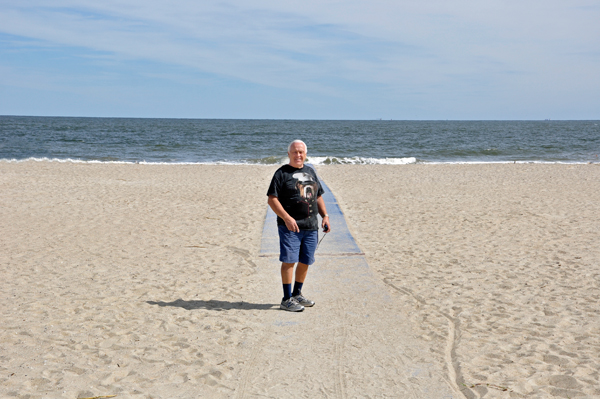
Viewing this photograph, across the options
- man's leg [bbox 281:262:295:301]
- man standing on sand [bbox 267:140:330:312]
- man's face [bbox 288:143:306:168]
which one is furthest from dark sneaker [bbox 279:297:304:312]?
man's face [bbox 288:143:306:168]

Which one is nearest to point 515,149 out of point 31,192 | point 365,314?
point 31,192

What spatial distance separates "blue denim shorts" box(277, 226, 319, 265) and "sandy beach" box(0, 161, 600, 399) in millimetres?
608

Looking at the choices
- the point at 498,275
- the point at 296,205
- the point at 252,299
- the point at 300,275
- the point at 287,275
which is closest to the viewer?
the point at 296,205

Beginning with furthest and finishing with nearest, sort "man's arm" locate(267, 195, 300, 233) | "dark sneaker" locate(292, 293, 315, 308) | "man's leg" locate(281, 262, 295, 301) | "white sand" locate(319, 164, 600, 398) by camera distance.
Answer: "dark sneaker" locate(292, 293, 315, 308) → "man's leg" locate(281, 262, 295, 301) → "man's arm" locate(267, 195, 300, 233) → "white sand" locate(319, 164, 600, 398)

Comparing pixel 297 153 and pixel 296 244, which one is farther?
pixel 296 244

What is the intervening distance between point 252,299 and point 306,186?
1.60 metres

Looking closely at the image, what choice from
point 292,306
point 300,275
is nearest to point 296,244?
point 300,275

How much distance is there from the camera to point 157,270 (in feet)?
21.9

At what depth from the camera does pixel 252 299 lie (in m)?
5.53

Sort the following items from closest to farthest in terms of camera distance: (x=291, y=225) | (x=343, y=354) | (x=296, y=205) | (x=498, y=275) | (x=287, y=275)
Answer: (x=343, y=354)
(x=291, y=225)
(x=296, y=205)
(x=287, y=275)
(x=498, y=275)

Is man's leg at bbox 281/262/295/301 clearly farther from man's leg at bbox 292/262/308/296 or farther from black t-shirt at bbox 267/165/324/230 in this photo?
black t-shirt at bbox 267/165/324/230

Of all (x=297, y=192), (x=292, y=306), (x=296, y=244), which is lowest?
(x=292, y=306)

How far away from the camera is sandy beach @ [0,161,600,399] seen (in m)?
3.73

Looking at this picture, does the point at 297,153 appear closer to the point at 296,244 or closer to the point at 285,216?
the point at 285,216
